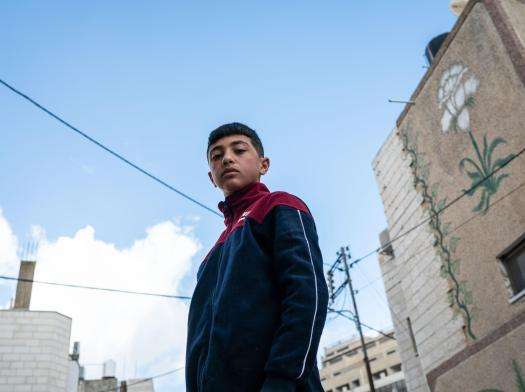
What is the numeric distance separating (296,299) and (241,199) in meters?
0.70

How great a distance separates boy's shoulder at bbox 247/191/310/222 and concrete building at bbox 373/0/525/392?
456 cm

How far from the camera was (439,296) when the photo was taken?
28.6 feet

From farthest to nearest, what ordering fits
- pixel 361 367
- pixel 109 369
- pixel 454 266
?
1. pixel 361 367
2. pixel 109 369
3. pixel 454 266

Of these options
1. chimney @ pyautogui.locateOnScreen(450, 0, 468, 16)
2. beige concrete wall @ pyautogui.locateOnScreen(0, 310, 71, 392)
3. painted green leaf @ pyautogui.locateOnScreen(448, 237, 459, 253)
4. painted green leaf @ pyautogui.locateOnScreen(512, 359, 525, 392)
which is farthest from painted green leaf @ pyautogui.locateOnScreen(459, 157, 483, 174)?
beige concrete wall @ pyautogui.locateOnScreen(0, 310, 71, 392)

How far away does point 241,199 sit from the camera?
2.27 meters

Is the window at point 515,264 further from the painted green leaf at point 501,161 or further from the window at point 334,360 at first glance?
the window at point 334,360

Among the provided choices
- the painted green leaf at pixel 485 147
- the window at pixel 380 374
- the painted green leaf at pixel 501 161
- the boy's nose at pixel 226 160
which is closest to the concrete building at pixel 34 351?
the painted green leaf at pixel 485 147

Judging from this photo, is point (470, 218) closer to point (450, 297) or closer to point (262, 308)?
point (450, 297)

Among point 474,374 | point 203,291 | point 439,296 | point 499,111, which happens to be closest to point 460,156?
point 499,111

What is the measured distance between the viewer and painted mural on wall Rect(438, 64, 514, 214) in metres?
7.25

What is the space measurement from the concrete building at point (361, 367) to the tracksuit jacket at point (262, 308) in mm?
56027

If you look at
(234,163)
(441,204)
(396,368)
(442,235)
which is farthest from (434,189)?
(396,368)

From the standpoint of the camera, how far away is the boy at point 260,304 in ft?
5.26

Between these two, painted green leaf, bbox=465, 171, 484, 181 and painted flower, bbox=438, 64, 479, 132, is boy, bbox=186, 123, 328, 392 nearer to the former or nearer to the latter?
painted green leaf, bbox=465, 171, 484, 181
